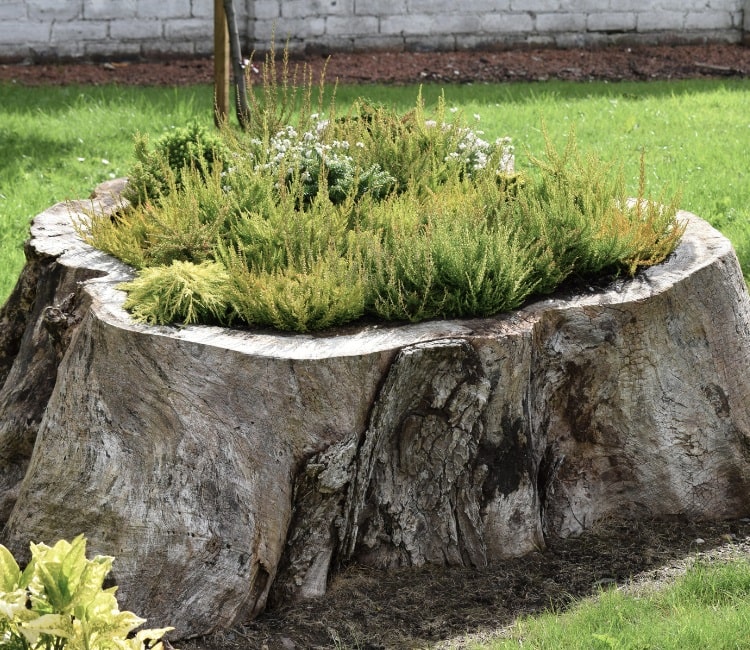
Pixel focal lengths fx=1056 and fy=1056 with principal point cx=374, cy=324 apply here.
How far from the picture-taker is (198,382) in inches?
143

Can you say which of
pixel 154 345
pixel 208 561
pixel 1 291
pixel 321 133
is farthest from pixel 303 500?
pixel 1 291

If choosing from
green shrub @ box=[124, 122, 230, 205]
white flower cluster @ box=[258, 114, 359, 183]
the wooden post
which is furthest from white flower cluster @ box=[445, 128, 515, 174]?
the wooden post

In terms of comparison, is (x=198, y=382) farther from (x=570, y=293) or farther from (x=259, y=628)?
(x=570, y=293)

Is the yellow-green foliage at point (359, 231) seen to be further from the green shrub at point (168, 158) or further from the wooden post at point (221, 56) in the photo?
the wooden post at point (221, 56)

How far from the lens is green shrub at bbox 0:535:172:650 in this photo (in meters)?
2.36

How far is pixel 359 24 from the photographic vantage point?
45.1 feet

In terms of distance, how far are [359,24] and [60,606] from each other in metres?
12.3

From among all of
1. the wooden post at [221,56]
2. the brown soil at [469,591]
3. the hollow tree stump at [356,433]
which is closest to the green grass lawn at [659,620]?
the brown soil at [469,591]

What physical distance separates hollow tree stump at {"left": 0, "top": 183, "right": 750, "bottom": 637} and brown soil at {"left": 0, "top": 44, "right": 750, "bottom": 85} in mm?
8450

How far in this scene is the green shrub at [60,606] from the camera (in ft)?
7.75

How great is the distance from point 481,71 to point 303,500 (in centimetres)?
991

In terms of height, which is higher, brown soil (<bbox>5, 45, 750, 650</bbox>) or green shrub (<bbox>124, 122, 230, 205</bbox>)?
green shrub (<bbox>124, 122, 230, 205</bbox>)

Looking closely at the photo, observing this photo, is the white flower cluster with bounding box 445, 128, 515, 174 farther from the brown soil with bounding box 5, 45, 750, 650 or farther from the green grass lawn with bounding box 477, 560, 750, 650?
the green grass lawn with bounding box 477, 560, 750, 650

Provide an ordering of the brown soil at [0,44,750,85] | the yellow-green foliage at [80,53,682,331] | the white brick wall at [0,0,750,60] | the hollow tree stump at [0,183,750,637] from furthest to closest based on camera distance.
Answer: the white brick wall at [0,0,750,60], the brown soil at [0,44,750,85], the yellow-green foliage at [80,53,682,331], the hollow tree stump at [0,183,750,637]
